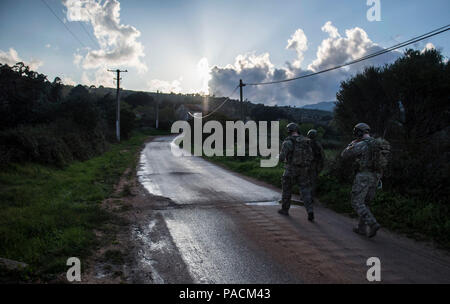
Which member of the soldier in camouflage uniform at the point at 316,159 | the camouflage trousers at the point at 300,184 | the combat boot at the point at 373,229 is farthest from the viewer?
the soldier in camouflage uniform at the point at 316,159

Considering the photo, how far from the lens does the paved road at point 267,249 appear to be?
3.97 metres

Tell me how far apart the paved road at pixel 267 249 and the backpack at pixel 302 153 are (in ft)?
3.97

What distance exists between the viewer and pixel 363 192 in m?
5.62

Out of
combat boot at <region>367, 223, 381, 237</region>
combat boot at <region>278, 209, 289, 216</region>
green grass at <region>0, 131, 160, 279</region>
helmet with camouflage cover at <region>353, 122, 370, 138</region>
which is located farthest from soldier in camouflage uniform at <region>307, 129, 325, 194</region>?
green grass at <region>0, 131, 160, 279</region>

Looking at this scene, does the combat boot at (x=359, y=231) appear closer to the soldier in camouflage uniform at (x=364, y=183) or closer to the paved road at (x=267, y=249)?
the soldier in camouflage uniform at (x=364, y=183)

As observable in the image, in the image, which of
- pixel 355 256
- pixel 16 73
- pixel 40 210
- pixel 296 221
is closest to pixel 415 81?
pixel 296 221

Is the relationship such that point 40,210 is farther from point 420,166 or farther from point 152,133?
point 152,133

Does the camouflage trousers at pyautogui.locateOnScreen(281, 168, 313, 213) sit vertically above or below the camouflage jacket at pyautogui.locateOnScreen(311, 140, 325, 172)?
below

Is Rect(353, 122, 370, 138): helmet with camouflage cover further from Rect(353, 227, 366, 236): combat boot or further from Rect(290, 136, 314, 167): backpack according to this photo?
Rect(353, 227, 366, 236): combat boot

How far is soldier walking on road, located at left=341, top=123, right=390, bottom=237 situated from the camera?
5.51m

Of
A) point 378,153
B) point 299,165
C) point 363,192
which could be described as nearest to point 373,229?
point 363,192

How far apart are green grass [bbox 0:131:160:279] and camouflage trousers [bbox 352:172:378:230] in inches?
181

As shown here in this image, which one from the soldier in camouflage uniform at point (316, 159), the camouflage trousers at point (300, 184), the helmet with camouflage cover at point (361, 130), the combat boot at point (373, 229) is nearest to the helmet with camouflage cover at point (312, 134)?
the soldier in camouflage uniform at point (316, 159)
